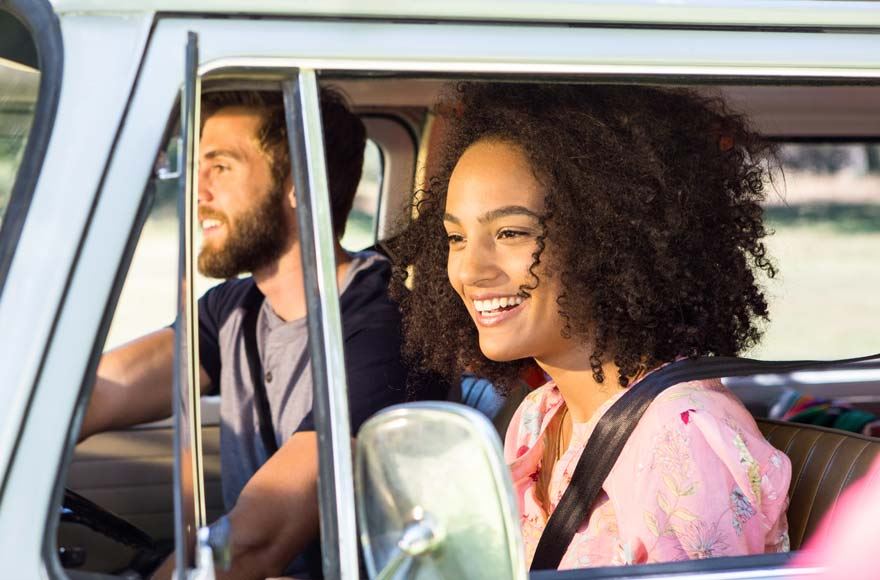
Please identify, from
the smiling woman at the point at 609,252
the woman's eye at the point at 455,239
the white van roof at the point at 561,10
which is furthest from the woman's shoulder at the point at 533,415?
the white van roof at the point at 561,10

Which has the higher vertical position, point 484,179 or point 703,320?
A: point 484,179

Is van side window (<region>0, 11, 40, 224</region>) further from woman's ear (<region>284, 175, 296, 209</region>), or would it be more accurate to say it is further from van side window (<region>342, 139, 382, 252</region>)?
van side window (<region>342, 139, 382, 252</region>)

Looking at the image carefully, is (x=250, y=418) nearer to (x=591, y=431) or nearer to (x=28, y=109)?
(x=591, y=431)

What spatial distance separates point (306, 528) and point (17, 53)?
97 centimetres

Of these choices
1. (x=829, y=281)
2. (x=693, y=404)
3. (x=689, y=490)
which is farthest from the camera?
(x=829, y=281)

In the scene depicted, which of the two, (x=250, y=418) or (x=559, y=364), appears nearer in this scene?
(x=559, y=364)

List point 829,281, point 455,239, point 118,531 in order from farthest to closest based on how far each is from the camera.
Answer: point 829,281
point 118,531
point 455,239

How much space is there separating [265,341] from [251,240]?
25 cm

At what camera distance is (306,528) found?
2131 millimetres

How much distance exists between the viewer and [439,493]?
1197 mm

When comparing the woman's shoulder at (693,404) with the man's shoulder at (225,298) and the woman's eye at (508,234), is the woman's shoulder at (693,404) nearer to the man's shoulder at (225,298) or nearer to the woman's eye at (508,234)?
the woman's eye at (508,234)

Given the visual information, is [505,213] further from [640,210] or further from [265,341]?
[265,341]

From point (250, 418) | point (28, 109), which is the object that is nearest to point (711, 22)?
point (28, 109)

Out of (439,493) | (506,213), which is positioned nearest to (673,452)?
(506,213)
